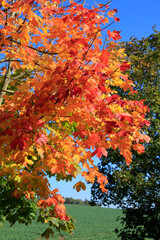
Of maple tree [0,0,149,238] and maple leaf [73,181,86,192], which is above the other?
maple tree [0,0,149,238]

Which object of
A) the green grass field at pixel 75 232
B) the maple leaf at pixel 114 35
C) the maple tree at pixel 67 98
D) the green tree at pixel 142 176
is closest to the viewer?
the maple tree at pixel 67 98

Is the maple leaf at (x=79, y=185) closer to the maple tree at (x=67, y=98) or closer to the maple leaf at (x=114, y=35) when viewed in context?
the maple tree at (x=67, y=98)

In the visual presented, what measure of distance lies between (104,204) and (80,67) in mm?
9037

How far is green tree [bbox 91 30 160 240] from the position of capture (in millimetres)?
10148

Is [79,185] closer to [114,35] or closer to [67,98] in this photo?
[67,98]

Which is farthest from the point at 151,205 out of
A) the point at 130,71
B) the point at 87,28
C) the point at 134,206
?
the point at 87,28

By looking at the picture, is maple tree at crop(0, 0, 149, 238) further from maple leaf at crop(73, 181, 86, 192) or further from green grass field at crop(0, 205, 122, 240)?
green grass field at crop(0, 205, 122, 240)

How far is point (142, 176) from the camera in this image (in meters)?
10.4

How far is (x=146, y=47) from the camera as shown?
1204cm

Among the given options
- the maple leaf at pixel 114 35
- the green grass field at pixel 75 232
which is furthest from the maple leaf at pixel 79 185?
the green grass field at pixel 75 232

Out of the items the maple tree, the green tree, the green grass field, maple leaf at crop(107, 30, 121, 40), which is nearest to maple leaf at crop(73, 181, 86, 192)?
the maple tree

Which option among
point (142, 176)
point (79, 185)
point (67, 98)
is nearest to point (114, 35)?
point (67, 98)

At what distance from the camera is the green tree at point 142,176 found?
33.3ft

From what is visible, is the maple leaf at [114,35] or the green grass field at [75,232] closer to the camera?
the maple leaf at [114,35]
